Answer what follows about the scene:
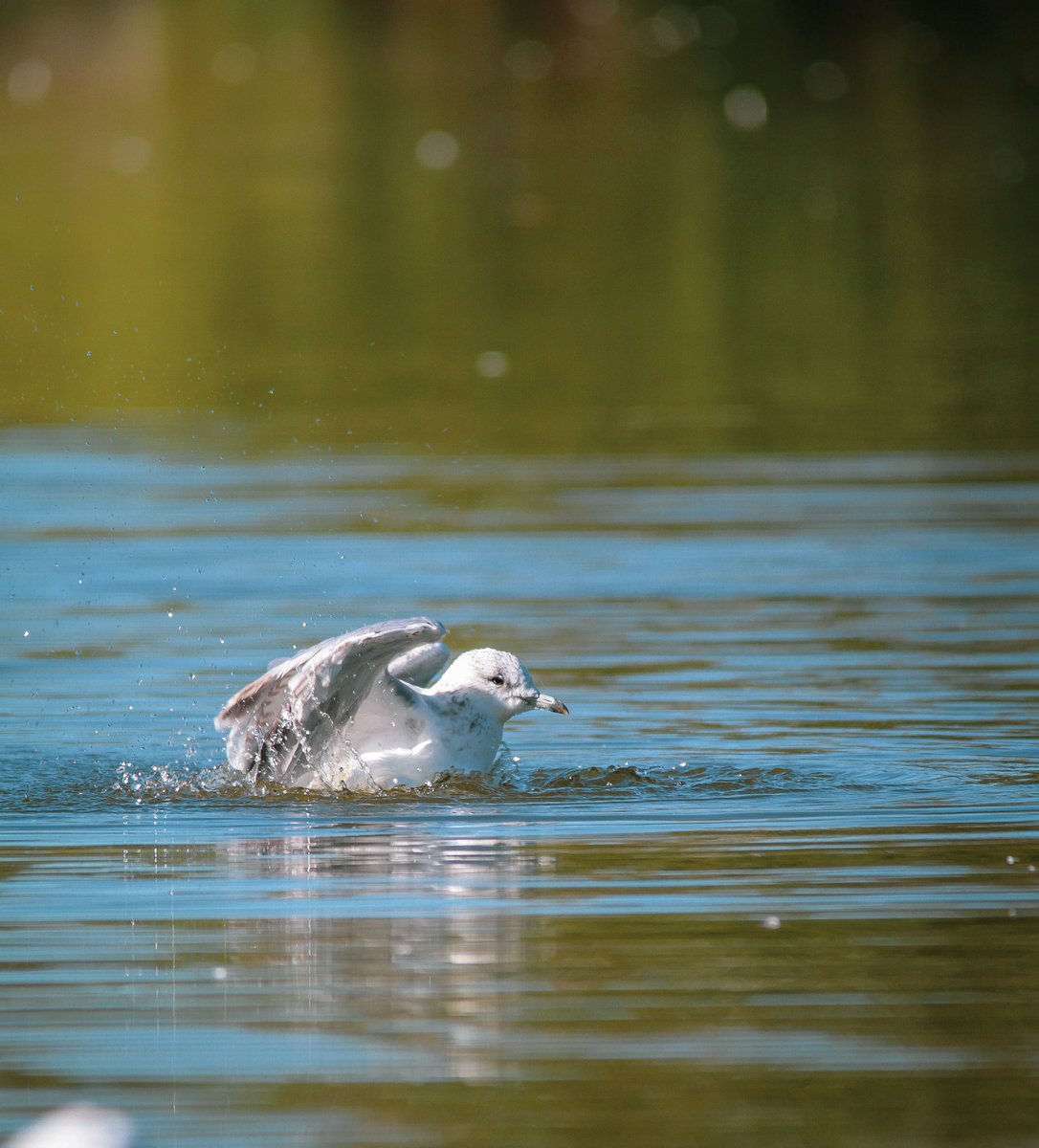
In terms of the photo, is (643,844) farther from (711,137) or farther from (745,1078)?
(711,137)

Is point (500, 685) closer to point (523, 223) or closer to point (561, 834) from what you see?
point (561, 834)

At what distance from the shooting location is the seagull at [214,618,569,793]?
34.5ft

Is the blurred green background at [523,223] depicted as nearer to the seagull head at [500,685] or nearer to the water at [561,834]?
the water at [561,834]

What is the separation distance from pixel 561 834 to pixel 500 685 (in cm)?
136

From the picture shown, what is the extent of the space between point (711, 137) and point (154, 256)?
15254 mm

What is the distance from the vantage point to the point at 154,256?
33219 mm

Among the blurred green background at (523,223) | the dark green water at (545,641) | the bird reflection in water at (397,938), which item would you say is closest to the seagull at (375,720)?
the dark green water at (545,641)

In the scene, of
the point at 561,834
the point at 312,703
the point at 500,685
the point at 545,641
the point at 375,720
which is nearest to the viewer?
the point at 561,834

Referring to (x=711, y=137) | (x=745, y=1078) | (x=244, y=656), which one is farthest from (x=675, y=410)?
(x=711, y=137)

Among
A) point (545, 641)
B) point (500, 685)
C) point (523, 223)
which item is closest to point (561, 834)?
point (500, 685)

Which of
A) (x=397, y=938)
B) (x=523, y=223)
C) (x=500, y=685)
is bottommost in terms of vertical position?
(x=397, y=938)

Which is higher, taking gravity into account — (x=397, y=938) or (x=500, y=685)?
(x=500, y=685)

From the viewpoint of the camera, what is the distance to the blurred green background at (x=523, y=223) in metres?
22.4

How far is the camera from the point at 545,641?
13625 mm
